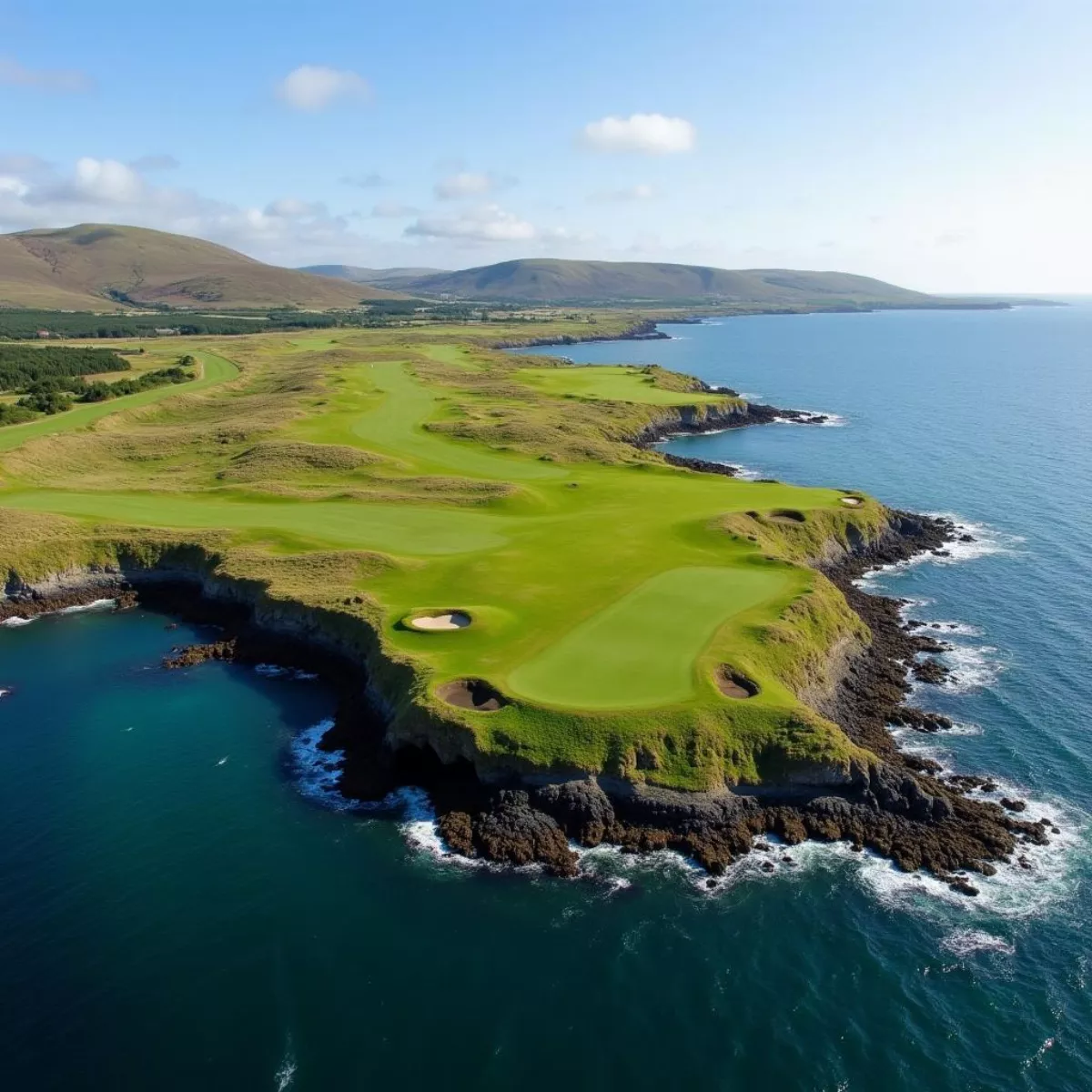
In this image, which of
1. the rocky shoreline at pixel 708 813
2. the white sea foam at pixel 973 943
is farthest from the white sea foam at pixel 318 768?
the white sea foam at pixel 973 943

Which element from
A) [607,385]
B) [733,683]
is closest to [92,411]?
[607,385]

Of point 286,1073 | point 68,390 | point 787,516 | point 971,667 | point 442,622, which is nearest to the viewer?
point 286,1073

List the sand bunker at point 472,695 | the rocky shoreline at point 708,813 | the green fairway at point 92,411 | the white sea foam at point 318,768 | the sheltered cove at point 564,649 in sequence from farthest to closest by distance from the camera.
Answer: the green fairway at point 92,411 → the sand bunker at point 472,695 → the white sea foam at point 318,768 → the sheltered cove at point 564,649 → the rocky shoreline at point 708,813

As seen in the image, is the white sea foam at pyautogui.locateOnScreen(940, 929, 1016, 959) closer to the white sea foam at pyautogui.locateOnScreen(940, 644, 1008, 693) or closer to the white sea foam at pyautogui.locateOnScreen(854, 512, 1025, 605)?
the white sea foam at pyautogui.locateOnScreen(940, 644, 1008, 693)

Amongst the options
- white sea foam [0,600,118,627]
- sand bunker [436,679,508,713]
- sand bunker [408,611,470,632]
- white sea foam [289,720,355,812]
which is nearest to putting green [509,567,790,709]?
sand bunker [436,679,508,713]

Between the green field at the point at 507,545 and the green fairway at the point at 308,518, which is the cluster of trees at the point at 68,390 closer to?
the green field at the point at 507,545

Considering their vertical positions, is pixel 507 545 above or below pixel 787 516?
below

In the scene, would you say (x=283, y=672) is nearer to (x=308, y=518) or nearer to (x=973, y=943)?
(x=308, y=518)

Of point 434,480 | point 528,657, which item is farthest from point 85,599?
point 528,657
